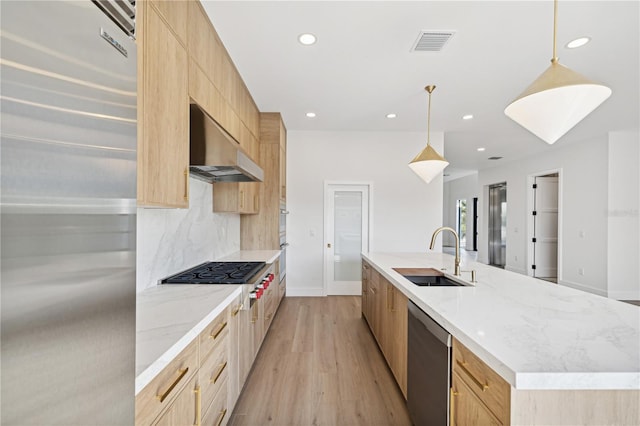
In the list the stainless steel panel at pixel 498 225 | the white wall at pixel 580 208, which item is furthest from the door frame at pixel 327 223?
the stainless steel panel at pixel 498 225

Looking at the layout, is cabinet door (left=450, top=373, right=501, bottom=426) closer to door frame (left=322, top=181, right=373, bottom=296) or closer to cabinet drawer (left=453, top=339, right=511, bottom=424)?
cabinet drawer (left=453, top=339, right=511, bottom=424)

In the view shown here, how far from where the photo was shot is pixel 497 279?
212cm

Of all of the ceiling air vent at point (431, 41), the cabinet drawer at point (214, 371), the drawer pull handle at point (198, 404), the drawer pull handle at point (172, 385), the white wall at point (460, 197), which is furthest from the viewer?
the white wall at point (460, 197)

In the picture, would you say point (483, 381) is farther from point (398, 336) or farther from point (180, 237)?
point (180, 237)

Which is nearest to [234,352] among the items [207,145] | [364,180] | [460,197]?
[207,145]

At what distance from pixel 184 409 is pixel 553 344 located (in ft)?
4.70

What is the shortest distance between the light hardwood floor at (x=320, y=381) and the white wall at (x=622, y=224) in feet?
14.6

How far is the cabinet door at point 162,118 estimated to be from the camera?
1339 mm

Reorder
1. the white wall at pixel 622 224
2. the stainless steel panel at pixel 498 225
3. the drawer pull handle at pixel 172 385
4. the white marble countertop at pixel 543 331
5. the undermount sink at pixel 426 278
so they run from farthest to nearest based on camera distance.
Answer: the stainless steel panel at pixel 498 225, the white wall at pixel 622 224, the undermount sink at pixel 426 278, the drawer pull handle at pixel 172 385, the white marble countertop at pixel 543 331

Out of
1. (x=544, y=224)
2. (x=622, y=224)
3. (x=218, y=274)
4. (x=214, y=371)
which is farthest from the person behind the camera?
(x=544, y=224)

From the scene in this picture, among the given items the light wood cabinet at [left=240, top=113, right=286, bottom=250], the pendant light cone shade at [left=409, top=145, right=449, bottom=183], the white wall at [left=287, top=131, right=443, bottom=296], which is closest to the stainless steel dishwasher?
the pendant light cone shade at [left=409, top=145, right=449, bottom=183]

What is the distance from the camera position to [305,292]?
495 cm

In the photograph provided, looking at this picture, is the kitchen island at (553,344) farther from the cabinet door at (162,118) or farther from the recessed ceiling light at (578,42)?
the recessed ceiling light at (578,42)

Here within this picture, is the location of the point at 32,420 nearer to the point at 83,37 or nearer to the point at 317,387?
the point at 83,37
